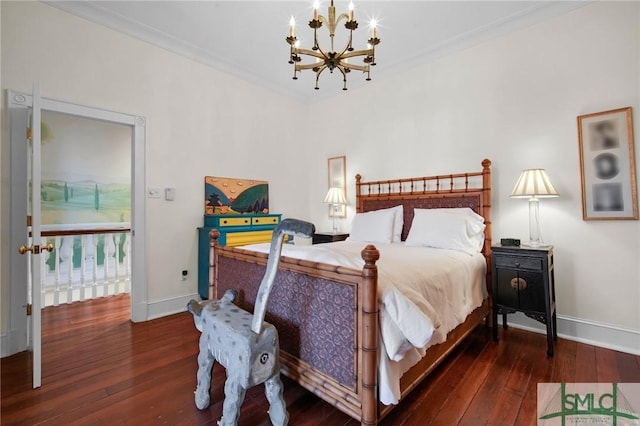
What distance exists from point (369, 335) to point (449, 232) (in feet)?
5.68

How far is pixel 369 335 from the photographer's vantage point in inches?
51.8

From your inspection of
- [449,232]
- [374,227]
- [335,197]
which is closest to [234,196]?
[335,197]

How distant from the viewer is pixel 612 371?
76.9 inches

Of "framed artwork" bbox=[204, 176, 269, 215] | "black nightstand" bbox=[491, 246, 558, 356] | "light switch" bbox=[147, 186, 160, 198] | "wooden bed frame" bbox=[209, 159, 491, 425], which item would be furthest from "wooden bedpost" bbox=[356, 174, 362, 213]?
"light switch" bbox=[147, 186, 160, 198]

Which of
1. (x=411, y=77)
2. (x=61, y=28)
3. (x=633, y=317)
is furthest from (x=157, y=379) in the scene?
(x=411, y=77)

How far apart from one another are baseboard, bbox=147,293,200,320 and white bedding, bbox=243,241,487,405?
1.76m

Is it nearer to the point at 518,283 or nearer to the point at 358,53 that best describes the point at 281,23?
the point at 358,53

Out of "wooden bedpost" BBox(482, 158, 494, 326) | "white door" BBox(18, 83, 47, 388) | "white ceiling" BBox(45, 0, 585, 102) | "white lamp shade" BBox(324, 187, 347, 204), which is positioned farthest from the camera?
"white lamp shade" BBox(324, 187, 347, 204)

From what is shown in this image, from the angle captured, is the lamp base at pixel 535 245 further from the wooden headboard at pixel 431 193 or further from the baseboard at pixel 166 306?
the baseboard at pixel 166 306

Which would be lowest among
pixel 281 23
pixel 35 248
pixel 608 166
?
pixel 35 248

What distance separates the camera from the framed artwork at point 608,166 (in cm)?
224

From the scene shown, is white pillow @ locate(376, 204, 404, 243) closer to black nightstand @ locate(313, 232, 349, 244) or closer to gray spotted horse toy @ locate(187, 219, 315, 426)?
black nightstand @ locate(313, 232, 349, 244)

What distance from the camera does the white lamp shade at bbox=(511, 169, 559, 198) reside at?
2358 mm

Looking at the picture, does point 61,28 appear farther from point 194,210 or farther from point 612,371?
point 612,371
